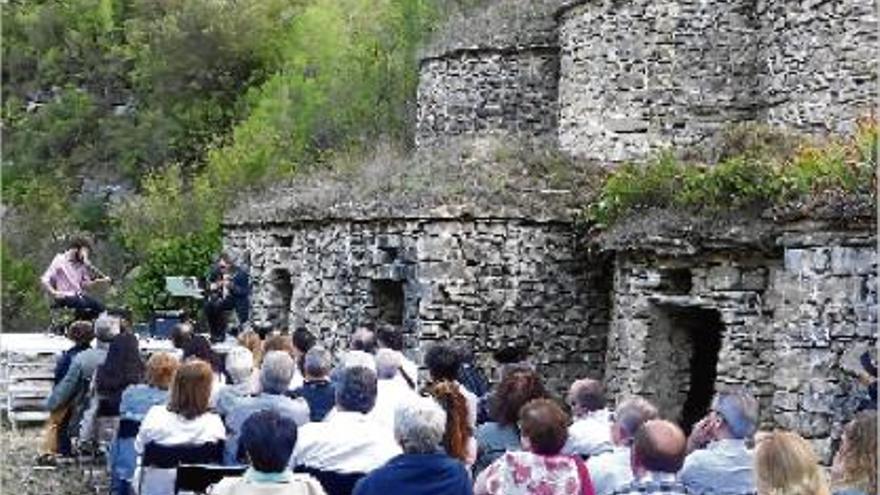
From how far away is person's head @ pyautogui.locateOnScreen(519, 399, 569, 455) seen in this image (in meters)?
6.11

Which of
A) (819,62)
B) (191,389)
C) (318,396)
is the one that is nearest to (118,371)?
(318,396)

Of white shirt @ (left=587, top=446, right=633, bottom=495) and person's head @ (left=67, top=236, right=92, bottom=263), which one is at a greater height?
person's head @ (left=67, top=236, right=92, bottom=263)

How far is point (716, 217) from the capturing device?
1191 cm

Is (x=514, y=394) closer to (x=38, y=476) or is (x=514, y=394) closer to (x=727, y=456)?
(x=727, y=456)

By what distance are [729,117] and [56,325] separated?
11.5 m

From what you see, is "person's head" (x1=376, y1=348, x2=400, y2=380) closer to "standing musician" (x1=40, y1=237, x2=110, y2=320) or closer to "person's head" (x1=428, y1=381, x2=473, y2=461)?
"person's head" (x1=428, y1=381, x2=473, y2=461)

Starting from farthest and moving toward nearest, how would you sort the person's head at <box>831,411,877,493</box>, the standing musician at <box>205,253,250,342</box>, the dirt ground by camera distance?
the standing musician at <box>205,253,250,342</box> → the dirt ground → the person's head at <box>831,411,877,493</box>

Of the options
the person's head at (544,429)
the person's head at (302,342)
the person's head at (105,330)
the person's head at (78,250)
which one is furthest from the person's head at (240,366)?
the person's head at (78,250)

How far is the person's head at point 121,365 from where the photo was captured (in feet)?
35.4

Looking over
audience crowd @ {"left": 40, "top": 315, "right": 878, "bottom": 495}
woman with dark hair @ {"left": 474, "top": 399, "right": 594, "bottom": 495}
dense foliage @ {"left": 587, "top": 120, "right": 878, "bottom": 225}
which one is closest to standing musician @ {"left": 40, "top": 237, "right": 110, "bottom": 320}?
audience crowd @ {"left": 40, "top": 315, "right": 878, "bottom": 495}

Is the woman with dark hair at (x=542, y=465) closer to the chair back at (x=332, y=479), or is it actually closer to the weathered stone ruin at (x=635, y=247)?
the chair back at (x=332, y=479)

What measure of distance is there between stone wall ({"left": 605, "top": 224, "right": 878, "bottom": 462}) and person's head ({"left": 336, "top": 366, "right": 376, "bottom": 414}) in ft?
12.9

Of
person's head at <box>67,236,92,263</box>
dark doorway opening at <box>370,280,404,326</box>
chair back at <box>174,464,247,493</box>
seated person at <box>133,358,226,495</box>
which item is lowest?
chair back at <box>174,464,247,493</box>

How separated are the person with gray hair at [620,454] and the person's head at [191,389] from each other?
2388 millimetres
